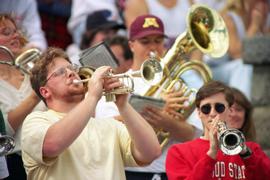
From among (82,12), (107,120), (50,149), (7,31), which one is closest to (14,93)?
(7,31)

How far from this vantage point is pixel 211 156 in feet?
21.2

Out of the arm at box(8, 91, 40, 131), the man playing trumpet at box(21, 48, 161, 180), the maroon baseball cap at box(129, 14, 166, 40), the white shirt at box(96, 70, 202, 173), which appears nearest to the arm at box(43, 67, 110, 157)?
the man playing trumpet at box(21, 48, 161, 180)

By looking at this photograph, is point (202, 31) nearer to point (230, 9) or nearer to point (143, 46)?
point (143, 46)

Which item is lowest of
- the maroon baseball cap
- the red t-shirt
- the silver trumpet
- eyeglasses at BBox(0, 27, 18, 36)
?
the red t-shirt

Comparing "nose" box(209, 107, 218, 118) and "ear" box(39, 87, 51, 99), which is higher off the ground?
"ear" box(39, 87, 51, 99)

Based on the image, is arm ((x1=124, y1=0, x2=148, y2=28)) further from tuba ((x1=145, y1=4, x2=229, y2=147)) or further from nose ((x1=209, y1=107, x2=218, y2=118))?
nose ((x1=209, y1=107, x2=218, y2=118))

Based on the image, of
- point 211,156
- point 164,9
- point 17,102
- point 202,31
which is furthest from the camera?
Result: point 164,9

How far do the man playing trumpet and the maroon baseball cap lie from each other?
1.70 metres

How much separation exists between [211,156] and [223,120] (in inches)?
13.4

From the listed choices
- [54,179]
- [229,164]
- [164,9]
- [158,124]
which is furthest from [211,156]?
[164,9]

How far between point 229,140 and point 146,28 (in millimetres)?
2377

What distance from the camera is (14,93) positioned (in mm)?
7574

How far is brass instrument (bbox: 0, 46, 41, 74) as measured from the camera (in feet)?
24.7

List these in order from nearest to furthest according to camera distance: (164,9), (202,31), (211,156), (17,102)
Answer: (211,156) < (17,102) < (202,31) < (164,9)
